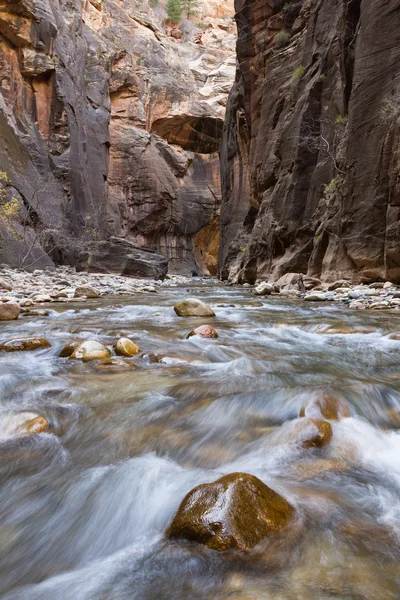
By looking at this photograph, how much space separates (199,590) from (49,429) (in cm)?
142

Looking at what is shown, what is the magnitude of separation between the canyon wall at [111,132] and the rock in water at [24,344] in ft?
37.9

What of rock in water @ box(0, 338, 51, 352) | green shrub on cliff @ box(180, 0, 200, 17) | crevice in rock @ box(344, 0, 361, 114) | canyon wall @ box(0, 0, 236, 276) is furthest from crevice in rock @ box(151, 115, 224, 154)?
rock in water @ box(0, 338, 51, 352)

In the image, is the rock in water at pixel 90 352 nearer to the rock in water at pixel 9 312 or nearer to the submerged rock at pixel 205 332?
the submerged rock at pixel 205 332

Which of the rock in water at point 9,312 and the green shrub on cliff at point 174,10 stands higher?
the green shrub on cliff at point 174,10

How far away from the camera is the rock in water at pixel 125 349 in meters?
3.73

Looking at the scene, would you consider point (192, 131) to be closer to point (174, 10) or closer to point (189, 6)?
point (174, 10)

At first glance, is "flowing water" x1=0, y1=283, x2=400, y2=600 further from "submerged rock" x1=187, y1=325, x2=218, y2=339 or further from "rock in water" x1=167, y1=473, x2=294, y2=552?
"submerged rock" x1=187, y1=325, x2=218, y2=339

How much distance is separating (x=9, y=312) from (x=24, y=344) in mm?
2171

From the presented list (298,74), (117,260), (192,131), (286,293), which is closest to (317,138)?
(298,74)

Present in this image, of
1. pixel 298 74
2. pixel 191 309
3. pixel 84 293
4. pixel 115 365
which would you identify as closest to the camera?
pixel 115 365

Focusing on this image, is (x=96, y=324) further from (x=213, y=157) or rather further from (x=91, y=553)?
(x=213, y=157)

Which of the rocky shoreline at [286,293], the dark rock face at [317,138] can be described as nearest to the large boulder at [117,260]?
the dark rock face at [317,138]

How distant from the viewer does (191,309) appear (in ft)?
22.0

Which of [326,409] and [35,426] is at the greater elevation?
[326,409]
